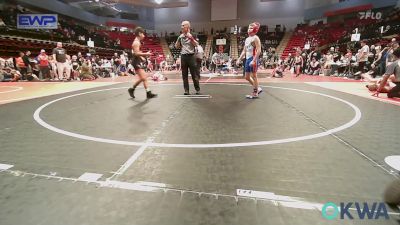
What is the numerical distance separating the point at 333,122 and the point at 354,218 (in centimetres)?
226

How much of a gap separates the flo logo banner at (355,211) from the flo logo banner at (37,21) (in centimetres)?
2012

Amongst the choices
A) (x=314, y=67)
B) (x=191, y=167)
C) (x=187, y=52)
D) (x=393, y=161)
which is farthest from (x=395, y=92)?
(x=314, y=67)

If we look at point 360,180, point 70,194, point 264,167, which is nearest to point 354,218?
point 360,180

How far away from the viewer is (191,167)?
2.02 m

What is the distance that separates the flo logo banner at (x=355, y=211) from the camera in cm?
138

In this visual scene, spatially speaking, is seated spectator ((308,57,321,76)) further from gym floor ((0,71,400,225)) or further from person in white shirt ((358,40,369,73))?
gym floor ((0,71,400,225))

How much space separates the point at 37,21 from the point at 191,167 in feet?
70.9

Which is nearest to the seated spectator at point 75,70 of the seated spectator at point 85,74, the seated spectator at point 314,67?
the seated spectator at point 85,74

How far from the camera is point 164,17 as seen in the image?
39.2 metres

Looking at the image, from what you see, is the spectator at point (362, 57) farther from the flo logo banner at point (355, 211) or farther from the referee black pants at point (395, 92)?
the flo logo banner at point (355, 211)

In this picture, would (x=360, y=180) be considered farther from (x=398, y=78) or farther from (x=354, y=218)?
(x=398, y=78)

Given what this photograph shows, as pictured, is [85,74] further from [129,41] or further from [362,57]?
[129,41]

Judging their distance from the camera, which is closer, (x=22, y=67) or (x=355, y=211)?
(x=355, y=211)

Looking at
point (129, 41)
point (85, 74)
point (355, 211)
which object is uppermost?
point (129, 41)
